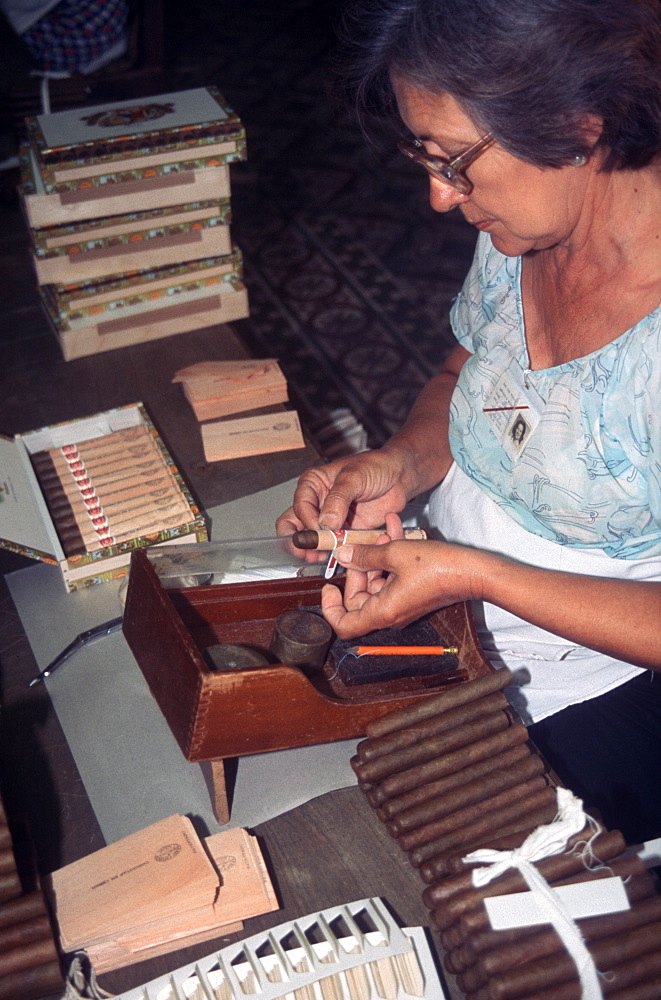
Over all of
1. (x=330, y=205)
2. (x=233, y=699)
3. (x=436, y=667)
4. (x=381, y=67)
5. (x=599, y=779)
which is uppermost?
(x=381, y=67)

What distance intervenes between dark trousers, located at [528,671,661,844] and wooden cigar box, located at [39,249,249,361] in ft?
5.26

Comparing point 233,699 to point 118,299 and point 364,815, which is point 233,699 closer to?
point 364,815

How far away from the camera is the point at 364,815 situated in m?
1.46

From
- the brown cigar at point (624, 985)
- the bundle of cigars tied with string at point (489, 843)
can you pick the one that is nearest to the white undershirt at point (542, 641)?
the bundle of cigars tied with string at point (489, 843)

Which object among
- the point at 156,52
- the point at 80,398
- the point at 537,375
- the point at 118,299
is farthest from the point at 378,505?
the point at 156,52

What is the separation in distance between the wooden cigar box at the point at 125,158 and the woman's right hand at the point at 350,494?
1073mm

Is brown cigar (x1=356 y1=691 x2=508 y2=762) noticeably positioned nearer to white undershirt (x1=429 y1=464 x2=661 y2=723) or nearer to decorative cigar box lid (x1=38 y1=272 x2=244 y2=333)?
white undershirt (x1=429 y1=464 x2=661 y2=723)

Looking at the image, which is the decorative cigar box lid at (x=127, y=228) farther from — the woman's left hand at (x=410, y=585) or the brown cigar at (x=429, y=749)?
the brown cigar at (x=429, y=749)

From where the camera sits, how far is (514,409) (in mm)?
1722

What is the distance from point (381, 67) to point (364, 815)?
4.10ft

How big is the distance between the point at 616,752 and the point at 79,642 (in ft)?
3.65

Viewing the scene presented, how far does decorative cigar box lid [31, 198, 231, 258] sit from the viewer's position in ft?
7.83

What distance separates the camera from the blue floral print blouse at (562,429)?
149 centimetres

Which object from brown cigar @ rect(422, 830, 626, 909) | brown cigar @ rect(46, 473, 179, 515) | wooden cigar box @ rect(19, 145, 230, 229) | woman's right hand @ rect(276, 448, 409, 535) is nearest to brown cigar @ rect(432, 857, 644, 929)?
brown cigar @ rect(422, 830, 626, 909)
